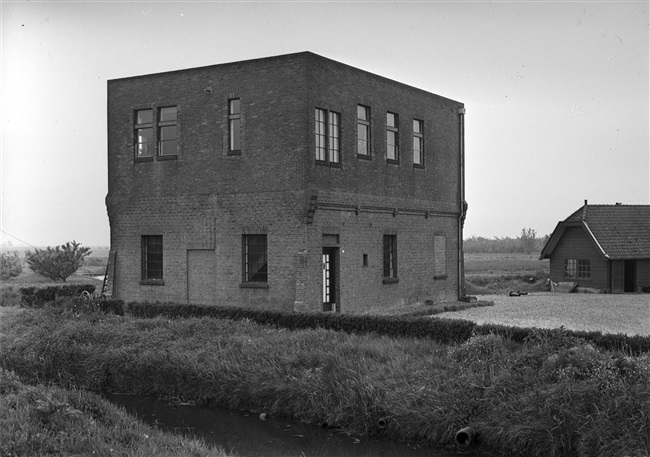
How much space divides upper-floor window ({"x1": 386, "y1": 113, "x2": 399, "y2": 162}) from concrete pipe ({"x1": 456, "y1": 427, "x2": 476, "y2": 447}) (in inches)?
599

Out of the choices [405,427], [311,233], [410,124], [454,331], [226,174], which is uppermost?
[410,124]

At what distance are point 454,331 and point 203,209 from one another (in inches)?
423

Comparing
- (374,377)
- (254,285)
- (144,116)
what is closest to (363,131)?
(254,285)

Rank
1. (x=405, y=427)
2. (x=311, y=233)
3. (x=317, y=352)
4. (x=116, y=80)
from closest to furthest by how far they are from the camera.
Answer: (x=405, y=427)
(x=317, y=352)
(x=311, y=233)
(x=116, y=80)

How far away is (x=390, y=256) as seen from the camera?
26109 mm

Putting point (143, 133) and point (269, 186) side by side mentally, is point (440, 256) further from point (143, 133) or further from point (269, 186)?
point (143, 133)

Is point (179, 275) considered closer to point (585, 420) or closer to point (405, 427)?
point (405, 427)

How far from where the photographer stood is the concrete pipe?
11.8 metres

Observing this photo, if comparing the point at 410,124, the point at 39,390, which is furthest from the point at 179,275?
the point at 39,390

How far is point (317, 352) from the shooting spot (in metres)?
15.2

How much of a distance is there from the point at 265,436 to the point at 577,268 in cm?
2919

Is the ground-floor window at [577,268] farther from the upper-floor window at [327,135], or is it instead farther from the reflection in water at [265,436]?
the reflection in water at [265,436]

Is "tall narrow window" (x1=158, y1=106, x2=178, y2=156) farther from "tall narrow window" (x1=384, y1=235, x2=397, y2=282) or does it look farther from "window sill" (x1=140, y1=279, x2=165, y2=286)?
"tall narrow window" (x1=384, y1=235, x2=397, y2=282)

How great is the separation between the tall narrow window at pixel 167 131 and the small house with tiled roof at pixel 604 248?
72.5 feet
